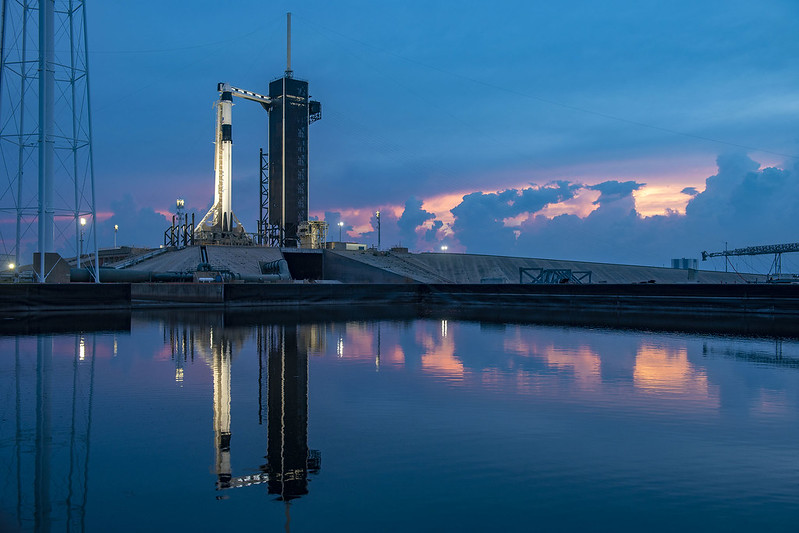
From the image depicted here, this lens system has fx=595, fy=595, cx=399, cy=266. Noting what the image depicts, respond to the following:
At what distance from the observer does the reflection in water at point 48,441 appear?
6629mm

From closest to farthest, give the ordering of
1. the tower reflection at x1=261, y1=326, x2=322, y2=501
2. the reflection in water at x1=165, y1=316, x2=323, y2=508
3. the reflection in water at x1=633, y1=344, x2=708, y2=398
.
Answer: the tower reflection at x1=261, y1=326, x2=322, y2=501, the reflection in water at x1=165, y1=316, x2=323, y2=508, the reflection in water at x1=633, y1=344, x2=708, y2=398

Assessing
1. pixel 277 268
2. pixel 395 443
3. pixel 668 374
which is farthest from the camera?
pixel 277 268

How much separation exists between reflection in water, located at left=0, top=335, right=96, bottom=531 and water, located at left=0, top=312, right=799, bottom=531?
4cm

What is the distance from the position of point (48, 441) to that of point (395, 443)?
531 centimetres

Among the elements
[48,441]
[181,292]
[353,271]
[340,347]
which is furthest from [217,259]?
[48,441]

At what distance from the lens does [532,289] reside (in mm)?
53281

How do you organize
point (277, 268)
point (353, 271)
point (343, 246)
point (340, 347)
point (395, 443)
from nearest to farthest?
point (395, 443) → point (340, 347) → point (277, 268) → point (353, 271) → point (343, 246)

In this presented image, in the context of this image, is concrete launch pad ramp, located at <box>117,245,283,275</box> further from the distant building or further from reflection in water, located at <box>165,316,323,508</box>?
reflection in water, located at <box>165,316,323,508</box>

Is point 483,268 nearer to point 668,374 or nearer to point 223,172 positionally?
point 223,172

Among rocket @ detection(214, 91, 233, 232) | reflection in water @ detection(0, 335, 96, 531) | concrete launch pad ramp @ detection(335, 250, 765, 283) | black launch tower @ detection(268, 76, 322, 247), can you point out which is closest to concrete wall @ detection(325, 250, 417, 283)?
concrete launch pad ramp @ detection(335, 250, 765, 283)

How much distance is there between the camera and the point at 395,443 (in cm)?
907

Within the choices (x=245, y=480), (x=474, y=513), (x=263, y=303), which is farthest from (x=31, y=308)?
(x=474, y=513)

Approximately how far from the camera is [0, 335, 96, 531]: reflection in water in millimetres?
6629

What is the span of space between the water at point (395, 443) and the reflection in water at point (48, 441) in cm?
4
